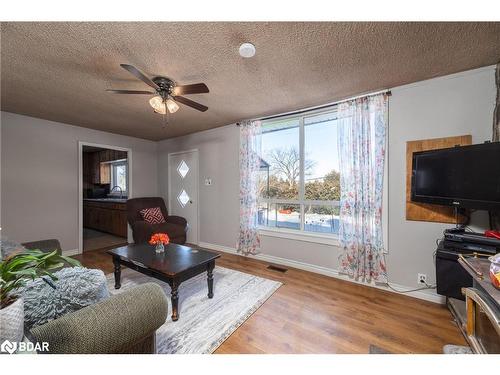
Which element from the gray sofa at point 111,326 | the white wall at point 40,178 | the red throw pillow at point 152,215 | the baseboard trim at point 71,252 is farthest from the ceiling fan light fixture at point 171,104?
the baseboard trim at point 71,252

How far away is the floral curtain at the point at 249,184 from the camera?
10.7ft

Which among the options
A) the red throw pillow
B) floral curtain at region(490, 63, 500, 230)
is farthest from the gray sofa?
the red throw pillow

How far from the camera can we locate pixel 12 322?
639mm

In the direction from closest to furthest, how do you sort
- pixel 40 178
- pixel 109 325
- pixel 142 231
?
pixel 109 325 → pixel 40 178 → pixel 142 231

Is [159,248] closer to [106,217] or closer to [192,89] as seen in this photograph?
[192,89]

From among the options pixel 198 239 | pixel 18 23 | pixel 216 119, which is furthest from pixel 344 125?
pixel 198 239

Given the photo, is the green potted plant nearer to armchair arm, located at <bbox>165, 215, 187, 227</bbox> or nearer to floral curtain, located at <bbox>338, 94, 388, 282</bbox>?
floral curtain, located at <bbox>338, 94, 388, 282</bbox>

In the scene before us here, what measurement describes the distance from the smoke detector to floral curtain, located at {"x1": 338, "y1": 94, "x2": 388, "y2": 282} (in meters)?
1.49

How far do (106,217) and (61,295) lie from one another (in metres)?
4.92

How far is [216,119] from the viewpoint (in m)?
3.32

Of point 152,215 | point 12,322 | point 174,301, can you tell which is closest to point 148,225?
point 152,215

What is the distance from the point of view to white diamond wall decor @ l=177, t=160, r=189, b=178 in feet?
14.2

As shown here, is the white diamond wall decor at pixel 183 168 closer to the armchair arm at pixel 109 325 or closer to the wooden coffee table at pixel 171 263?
the wooden coffee table at pixel 171 263

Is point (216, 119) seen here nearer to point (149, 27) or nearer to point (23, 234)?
point (149, 27)
